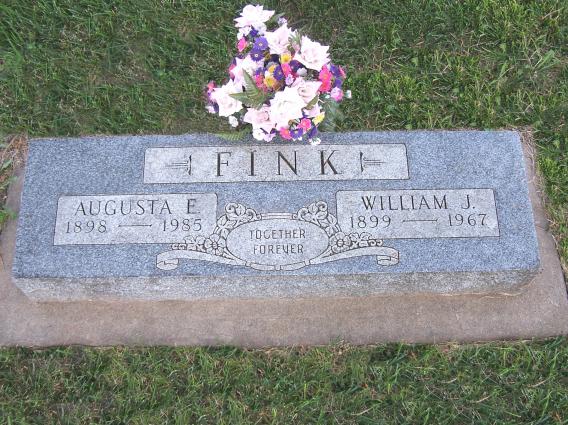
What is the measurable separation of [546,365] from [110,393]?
2457mm

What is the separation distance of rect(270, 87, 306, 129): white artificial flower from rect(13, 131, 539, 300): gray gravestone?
0.50 m

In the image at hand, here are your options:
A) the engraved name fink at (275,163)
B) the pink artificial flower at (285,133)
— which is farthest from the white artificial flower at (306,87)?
the engraved name fink at (275,163)

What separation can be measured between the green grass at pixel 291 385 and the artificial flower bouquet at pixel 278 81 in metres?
1.31

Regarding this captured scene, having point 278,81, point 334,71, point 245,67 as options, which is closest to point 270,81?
point 278,81

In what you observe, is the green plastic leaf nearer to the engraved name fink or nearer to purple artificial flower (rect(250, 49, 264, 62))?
the engraved name fink

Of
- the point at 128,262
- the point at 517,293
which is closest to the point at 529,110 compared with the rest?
the point at 517,293

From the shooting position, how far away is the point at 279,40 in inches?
124

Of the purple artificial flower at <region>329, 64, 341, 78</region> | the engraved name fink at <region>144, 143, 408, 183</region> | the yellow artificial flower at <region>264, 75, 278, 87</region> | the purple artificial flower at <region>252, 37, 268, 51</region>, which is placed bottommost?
the engraved name fink at <region>144, 143, 408, 183</region>

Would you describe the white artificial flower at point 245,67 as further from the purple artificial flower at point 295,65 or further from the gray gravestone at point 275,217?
the gray gravestone at point 275,217

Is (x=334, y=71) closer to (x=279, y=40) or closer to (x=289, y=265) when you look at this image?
(x=279, y=40)

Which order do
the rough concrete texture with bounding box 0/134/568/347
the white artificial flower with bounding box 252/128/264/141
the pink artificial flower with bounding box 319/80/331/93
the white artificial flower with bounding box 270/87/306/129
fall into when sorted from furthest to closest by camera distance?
the rough concrete texture with bounding box 0/134/568/347 → the white artificial flower with bounding box 252/128/264/141 → the pink artificial flower with bounding box 319/80/331/93 → the white artificial flower with bounding box 270/87/306/129

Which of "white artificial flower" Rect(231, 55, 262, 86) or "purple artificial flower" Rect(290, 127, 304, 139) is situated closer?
"white artificial flower" Rect(231, 55, 262, 86)

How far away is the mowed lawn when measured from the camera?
10.9ft

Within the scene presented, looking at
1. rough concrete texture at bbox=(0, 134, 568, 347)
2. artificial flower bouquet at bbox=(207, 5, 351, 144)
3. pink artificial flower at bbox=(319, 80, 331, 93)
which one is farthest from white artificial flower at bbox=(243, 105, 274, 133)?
rough concrete texture at bbox=(0, 134, 568, 347)
